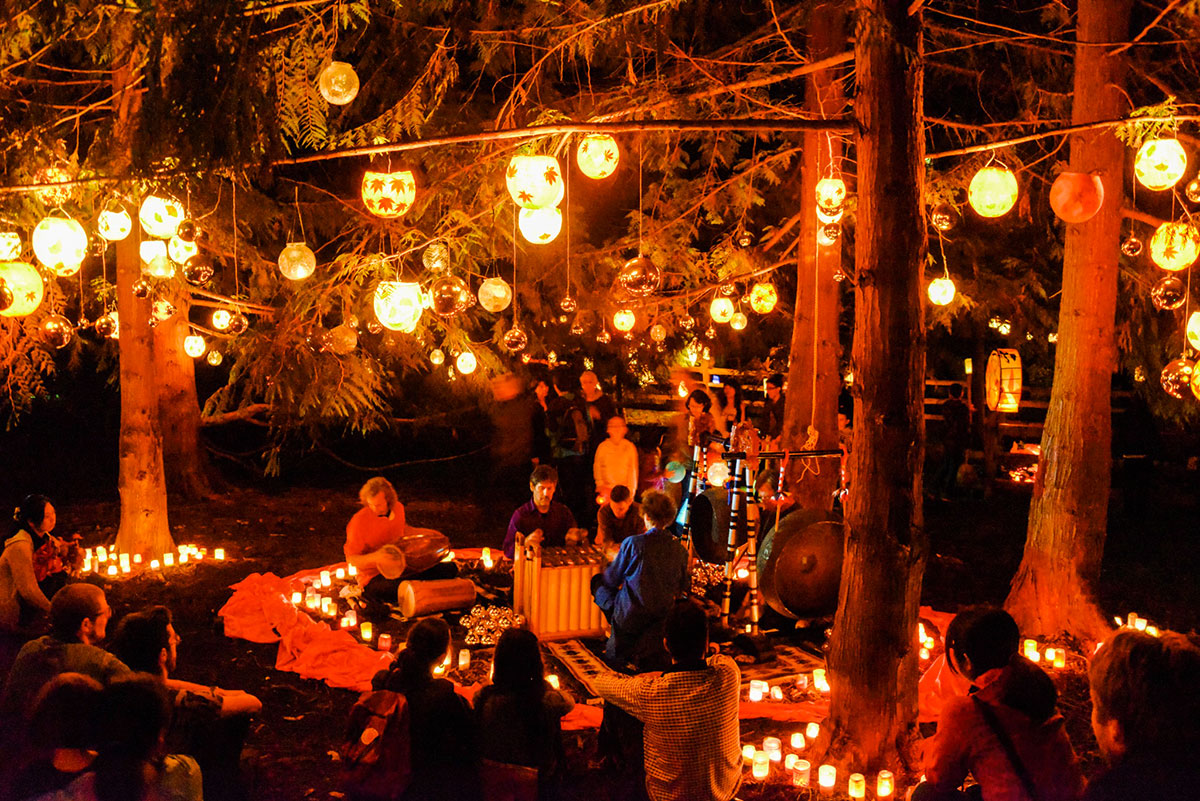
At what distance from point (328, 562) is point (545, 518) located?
403 cm

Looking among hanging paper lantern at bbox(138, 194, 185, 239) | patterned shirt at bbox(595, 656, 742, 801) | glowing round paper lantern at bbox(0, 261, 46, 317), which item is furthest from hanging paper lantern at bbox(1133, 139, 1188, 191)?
glowing round paper lantern at bbox(0, 261, 46, 317)

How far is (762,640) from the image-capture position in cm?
778

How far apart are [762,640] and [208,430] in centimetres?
1859

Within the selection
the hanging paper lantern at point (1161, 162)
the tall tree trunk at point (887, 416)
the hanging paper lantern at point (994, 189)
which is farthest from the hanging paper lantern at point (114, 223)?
the hanging paper lantern at point (1161, 162)

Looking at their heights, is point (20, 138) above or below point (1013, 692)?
above

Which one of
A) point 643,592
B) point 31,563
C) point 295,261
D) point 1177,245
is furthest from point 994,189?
point 31,563

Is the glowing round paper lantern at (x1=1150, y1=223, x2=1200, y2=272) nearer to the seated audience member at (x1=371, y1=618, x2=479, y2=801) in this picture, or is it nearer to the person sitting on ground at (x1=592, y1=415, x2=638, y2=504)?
the person sitting on ground at (x1=592, y1=415, x2=638, y2=504)

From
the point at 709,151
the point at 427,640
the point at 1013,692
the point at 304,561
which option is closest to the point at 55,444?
the point at 304,561

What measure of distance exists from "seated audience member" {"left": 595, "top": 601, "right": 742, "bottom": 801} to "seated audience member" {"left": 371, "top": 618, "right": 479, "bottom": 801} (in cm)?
77

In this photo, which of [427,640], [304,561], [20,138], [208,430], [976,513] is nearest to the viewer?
[427,640]

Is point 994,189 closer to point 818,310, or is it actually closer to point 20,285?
point 818,310

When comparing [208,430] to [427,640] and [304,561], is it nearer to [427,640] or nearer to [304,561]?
[304,561]

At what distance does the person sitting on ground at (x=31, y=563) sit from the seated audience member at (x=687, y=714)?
14.2ft

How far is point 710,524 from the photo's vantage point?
8.34m
